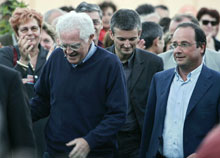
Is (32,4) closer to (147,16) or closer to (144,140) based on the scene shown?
(147,16)

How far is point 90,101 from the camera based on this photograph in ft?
13.9

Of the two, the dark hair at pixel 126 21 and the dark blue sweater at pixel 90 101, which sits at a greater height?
the dark hair at pixel 126 21

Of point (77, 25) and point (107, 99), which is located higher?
point (77, 25)

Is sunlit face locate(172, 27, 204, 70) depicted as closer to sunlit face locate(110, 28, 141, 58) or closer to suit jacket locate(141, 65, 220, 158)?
suit jacket locate(141, 65, 220, 158)

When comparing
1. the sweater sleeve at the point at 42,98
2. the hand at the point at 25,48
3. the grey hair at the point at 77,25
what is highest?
the grey hair at the point at 77,25

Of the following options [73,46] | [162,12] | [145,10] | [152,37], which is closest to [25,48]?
[73,46]

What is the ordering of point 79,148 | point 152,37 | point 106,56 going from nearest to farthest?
point 79,148, point 106,56, point 152,37

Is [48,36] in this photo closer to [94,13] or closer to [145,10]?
[94,13]

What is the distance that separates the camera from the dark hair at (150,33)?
706 cm

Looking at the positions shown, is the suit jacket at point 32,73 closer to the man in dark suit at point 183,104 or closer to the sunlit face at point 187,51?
the man in dark suit at point 183,104

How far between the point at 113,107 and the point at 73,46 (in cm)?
60

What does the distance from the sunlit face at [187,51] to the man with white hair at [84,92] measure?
2.20 feet

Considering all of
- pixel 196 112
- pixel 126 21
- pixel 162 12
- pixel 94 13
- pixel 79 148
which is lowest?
pixel 162 12

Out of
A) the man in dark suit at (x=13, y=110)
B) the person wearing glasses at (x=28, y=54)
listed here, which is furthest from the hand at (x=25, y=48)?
the man in dark suit at (x=13, y=110)
